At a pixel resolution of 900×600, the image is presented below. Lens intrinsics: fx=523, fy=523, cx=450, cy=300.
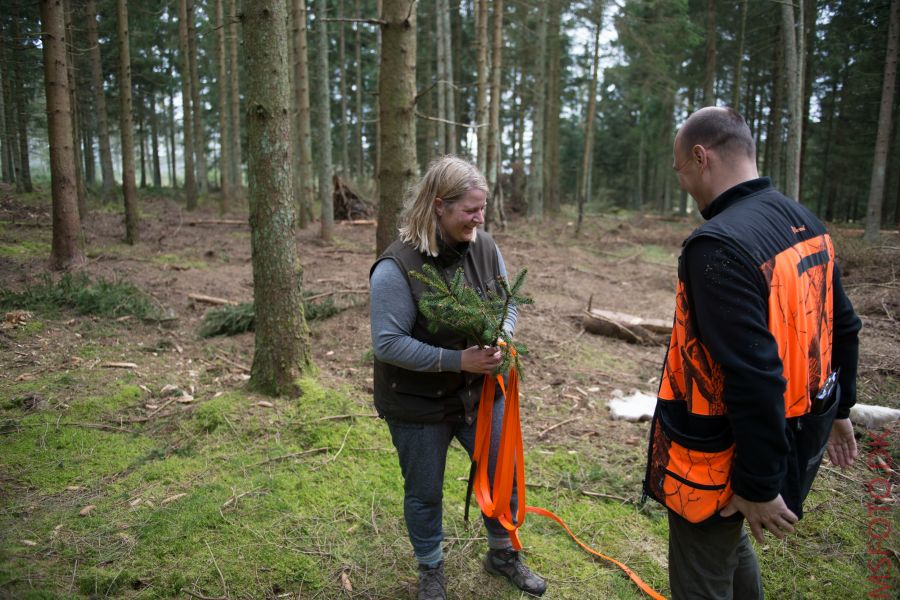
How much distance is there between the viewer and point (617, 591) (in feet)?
9.31

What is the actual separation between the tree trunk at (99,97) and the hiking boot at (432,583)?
11072 mm

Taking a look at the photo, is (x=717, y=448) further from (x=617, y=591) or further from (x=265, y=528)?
(x=265, y=528)

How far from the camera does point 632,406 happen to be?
5082mm

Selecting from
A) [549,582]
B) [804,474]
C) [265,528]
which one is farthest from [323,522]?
[804,474]

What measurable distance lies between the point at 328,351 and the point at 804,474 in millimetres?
4879

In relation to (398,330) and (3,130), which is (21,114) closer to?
(3,130)

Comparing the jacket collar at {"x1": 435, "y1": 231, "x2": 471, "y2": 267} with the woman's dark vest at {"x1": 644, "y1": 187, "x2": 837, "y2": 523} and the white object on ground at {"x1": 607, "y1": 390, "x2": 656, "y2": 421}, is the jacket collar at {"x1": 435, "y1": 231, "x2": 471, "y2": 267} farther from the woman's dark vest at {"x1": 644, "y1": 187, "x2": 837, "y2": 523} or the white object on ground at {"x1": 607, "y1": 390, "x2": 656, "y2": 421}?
the white object on ground at {"x1": 607, "y1": 390, "x2": 656, "y2": 421}

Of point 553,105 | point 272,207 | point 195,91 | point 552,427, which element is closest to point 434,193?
point 272,207

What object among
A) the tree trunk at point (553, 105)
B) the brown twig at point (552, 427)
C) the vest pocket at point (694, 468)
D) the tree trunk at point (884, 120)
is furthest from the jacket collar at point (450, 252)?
the tree trunk at point (553, 105)

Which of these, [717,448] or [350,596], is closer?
[717,448]

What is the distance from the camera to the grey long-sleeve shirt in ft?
7.41

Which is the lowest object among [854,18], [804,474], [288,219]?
[804,474]

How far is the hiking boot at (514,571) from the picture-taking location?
2.78 metres

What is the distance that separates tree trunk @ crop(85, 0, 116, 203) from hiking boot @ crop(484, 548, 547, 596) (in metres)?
11.2
